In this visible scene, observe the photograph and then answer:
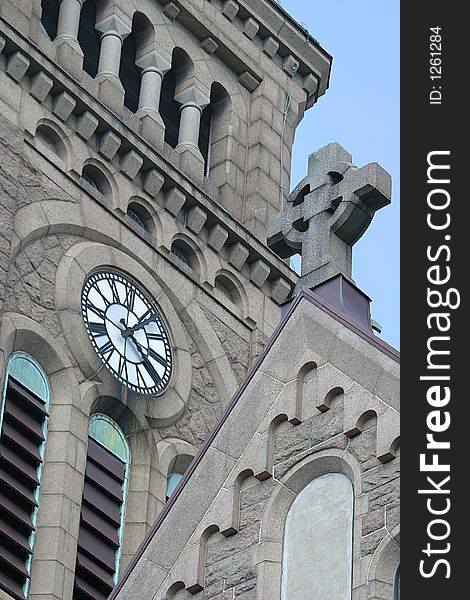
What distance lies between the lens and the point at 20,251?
2727cm

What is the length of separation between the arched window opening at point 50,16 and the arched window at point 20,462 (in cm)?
599

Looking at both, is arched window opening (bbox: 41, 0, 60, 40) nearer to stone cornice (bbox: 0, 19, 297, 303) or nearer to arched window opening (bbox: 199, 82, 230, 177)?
stone cornice (bbox: 0, 19, 297, 303)

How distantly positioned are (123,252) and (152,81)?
3627 mm

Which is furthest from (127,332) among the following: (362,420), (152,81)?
(362,420)

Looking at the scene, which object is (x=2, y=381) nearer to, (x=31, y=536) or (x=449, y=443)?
(x=31, y=536)

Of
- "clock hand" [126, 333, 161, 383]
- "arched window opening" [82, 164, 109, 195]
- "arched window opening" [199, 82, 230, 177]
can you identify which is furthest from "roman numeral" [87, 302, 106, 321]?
"arched window opening" [199, 82, 230, 177]

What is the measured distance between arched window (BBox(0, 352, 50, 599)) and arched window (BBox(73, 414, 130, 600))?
684 millimetres

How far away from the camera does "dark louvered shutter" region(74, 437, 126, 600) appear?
2530 centimetres

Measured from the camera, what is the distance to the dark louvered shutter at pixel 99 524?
25.3 meters

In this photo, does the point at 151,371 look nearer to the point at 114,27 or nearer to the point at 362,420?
the point at 114,27

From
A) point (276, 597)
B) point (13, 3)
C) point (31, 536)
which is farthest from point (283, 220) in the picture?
point (13, 3)

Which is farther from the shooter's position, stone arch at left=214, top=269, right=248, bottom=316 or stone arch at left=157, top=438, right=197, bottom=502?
stone arch at left=214, top=269, right=248, bottom=316

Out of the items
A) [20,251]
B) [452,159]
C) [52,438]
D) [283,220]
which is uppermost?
[20,251]

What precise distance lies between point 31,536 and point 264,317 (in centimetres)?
625
